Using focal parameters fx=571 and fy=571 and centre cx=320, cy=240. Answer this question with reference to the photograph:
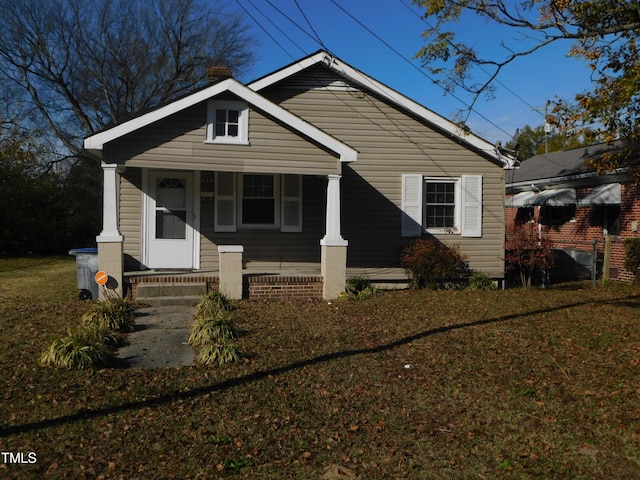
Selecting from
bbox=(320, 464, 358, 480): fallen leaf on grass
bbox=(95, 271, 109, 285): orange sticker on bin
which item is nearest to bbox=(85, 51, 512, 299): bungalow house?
bbox=(95, 271, 109, 285): orange sticker on bin

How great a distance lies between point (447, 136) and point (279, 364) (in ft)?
28.8

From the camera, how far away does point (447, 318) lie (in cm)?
938

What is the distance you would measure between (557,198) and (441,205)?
5.27m

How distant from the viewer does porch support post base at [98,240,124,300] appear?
→ 418 inches

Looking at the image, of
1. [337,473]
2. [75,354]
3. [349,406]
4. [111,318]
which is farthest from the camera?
[111,318]

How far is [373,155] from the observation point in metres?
13.6

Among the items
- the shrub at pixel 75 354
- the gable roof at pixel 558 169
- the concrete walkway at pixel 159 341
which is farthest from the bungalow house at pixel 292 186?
the gable roof at pixel 558 169

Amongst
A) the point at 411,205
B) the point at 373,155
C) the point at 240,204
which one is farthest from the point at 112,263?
the point at 411,205

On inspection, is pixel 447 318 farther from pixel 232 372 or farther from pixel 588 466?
pixel 588 466

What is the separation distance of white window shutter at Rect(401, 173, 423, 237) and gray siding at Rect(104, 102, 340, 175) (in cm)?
264

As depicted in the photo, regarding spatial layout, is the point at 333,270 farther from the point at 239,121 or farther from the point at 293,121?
the point at 239,121

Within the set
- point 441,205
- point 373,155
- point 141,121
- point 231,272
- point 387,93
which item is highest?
point 387,93

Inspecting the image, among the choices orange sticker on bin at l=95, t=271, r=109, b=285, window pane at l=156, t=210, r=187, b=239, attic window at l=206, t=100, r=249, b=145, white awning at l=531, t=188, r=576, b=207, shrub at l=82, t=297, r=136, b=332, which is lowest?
shrub at l=82, t=297, r=136, b=332

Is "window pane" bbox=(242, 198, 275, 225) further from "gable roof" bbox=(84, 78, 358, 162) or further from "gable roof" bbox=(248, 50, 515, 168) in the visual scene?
"gable roof" bbox=(248, 50, 515, 168)
